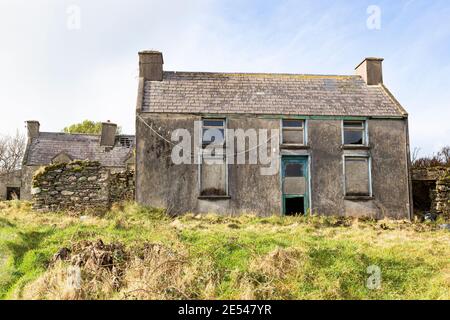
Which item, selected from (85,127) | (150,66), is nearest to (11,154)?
(85,127)

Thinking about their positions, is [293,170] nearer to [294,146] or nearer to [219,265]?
[294,146]

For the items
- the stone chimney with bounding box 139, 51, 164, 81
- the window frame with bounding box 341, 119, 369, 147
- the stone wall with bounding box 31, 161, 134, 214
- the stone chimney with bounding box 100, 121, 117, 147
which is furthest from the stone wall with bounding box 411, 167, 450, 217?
the stone chimney with bounding box 100, 121, 117, 147

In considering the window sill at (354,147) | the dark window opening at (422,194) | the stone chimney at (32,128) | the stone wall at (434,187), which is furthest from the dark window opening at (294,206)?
the stone chimney at (32,128)

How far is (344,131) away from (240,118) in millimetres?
4464

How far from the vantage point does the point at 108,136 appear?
3444cm

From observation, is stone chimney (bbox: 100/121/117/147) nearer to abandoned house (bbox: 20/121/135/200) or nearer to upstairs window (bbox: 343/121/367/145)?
abandoned house (bbox: 20/121/135/200)

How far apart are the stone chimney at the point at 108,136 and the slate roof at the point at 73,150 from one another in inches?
14.6

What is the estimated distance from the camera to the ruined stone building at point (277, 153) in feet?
56.2

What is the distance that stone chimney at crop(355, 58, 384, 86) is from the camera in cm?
2052

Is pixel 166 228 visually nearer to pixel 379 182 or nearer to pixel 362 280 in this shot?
pixel 362 280

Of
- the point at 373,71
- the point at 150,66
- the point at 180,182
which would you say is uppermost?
the point at 373,71

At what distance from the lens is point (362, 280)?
28.1ft

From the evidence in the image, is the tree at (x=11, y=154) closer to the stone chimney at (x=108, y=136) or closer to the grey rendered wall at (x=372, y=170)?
the stone chimney at (x=108, y=136)

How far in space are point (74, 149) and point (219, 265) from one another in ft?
89.7
